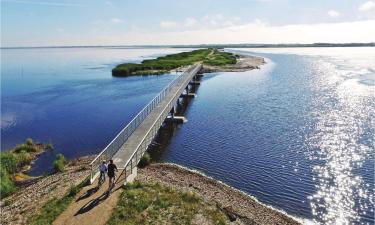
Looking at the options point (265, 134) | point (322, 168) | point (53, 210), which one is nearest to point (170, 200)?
point (53, 210)

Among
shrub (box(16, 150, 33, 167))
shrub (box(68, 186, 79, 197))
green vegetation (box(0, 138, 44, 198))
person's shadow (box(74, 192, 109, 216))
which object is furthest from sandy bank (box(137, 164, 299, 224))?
shrub (box(16, 150, 33, 167))

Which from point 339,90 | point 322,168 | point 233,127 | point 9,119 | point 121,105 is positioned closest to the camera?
point 322,168

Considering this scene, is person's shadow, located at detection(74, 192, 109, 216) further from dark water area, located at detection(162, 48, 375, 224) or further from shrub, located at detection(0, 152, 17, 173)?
shrub, located at detection(0, 152, 17, 173)

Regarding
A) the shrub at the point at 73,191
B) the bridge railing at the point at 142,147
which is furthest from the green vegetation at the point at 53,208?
the bridge railing at the point at 142,147

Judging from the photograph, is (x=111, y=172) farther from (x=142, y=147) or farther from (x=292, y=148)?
(x=292, y=148)

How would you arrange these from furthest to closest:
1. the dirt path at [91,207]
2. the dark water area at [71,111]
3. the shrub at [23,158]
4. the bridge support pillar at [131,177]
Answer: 1. the dark water area at [71,111]
2. the shrub at [23,158]
3. the bridge support pillar at [131,177]
4. the dirt path at [91,207]

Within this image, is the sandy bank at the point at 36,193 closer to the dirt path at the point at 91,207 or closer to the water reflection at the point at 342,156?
the dirt path at the point at 91,207

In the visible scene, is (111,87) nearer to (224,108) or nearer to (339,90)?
(224,108)
